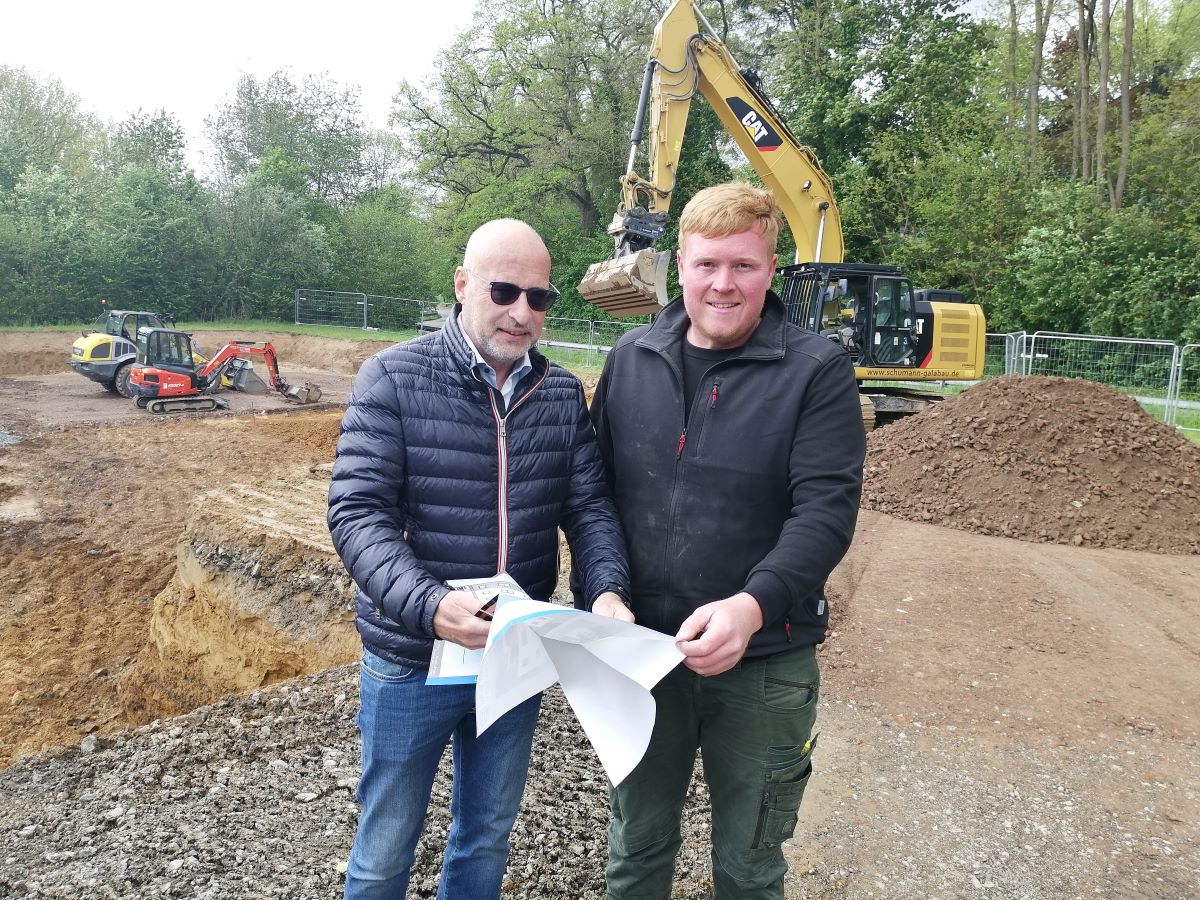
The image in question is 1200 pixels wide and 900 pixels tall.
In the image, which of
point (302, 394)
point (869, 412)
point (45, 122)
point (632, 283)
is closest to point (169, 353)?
point (302, 394)

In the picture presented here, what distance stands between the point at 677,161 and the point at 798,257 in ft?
10.0

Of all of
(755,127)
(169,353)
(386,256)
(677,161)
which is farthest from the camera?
(386,256)

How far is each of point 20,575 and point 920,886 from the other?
9541 mm

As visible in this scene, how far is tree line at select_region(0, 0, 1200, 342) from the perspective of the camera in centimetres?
1988

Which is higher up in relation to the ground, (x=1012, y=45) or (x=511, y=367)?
(x=1012, y=45)

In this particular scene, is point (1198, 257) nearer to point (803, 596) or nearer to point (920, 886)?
point (920, 886)

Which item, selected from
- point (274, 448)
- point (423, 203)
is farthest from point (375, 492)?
point (423, 203)

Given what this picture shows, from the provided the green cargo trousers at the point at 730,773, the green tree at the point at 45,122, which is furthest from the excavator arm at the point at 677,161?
the green tree at the point at 45,122

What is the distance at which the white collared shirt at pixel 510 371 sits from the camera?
217 centimetres

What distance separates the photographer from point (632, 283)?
Result: 9.78 metres

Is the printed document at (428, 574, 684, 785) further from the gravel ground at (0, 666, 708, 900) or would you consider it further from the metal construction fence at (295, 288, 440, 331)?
the metal construction fence at (295, 288, 440, 331)

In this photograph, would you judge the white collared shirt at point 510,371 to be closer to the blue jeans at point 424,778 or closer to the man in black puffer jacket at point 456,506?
the man in black puffer jacket at point 456,506

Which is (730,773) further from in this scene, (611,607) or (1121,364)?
(1121,364)

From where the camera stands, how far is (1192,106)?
742 inches
